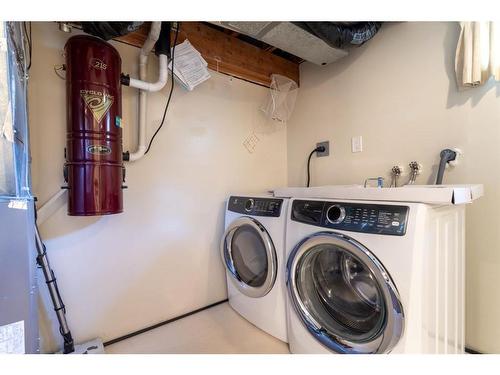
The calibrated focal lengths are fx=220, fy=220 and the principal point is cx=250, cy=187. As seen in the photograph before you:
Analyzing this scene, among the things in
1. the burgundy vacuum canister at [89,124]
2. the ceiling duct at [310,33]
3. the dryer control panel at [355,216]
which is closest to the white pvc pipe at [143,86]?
the burgundy vacuum canister at [89,124]

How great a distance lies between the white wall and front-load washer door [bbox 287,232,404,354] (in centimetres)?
87

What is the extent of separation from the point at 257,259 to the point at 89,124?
1.27 m

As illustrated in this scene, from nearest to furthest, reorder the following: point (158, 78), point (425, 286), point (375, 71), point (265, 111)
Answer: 1. point (425, 286)
2. point (158, 78)
3. point (375, 71)
4. point (265, 111)

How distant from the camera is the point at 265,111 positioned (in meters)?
2.10

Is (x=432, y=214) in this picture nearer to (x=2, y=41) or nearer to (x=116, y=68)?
(x=2, y=41)

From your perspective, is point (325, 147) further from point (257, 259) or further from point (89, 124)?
point (89, 124)

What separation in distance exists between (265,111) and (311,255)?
1.46 meters

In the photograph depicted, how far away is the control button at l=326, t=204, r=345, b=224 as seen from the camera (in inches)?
38.4

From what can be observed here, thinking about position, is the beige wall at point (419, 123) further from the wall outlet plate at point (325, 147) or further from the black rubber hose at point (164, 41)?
the black rubber hose at point (164, 41)

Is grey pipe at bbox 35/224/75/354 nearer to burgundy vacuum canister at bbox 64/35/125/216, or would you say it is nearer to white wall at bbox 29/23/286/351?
white wall at bbox 29/23/286/351

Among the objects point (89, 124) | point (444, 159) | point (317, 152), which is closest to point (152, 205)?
point (89, 124)

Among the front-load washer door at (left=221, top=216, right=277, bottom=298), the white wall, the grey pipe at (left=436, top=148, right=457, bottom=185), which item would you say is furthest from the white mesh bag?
the grey pipe at (left=436, top=148, right=457, bottom=185)

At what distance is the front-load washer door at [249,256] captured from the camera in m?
1.35
